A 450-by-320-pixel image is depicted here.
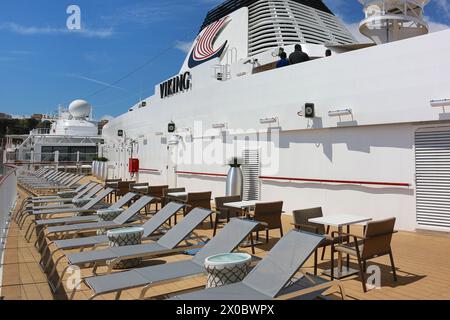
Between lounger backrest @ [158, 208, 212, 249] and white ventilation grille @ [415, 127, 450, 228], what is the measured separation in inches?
147

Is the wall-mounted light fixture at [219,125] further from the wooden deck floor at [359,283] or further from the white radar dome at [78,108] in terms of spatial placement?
the white radar dome at [78,108]

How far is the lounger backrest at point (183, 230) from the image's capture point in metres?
4.06

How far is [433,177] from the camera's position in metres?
5.84

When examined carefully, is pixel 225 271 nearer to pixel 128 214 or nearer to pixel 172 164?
pixel 128 214

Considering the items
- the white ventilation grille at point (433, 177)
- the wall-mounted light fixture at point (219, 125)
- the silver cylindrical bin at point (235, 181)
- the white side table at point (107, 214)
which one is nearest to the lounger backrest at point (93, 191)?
the white side table at point (107, 214)

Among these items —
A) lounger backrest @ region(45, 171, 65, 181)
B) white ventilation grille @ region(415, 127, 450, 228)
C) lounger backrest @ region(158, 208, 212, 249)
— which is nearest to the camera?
lounger backrest @ region(158, 208, 212, 249)

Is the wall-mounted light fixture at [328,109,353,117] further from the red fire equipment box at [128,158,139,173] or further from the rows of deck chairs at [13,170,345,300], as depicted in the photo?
the red fire equipment box at [128,158,139,173]

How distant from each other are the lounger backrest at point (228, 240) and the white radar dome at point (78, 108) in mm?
33420

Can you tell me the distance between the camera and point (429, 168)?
5.89 metres

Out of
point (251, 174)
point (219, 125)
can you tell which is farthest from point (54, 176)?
point (251, 174)

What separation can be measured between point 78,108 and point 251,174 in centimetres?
2884

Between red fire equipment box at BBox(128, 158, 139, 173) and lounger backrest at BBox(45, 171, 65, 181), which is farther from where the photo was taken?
red fire equipment box at BBox(128, 158, 139, 173)

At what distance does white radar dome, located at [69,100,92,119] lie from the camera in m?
33.8

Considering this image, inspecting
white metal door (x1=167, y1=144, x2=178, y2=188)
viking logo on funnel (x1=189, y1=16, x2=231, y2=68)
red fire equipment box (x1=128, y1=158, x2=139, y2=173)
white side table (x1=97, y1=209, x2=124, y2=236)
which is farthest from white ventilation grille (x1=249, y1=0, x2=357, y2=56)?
white side table (x1=97, y1=209, x2=124, y2=236)
